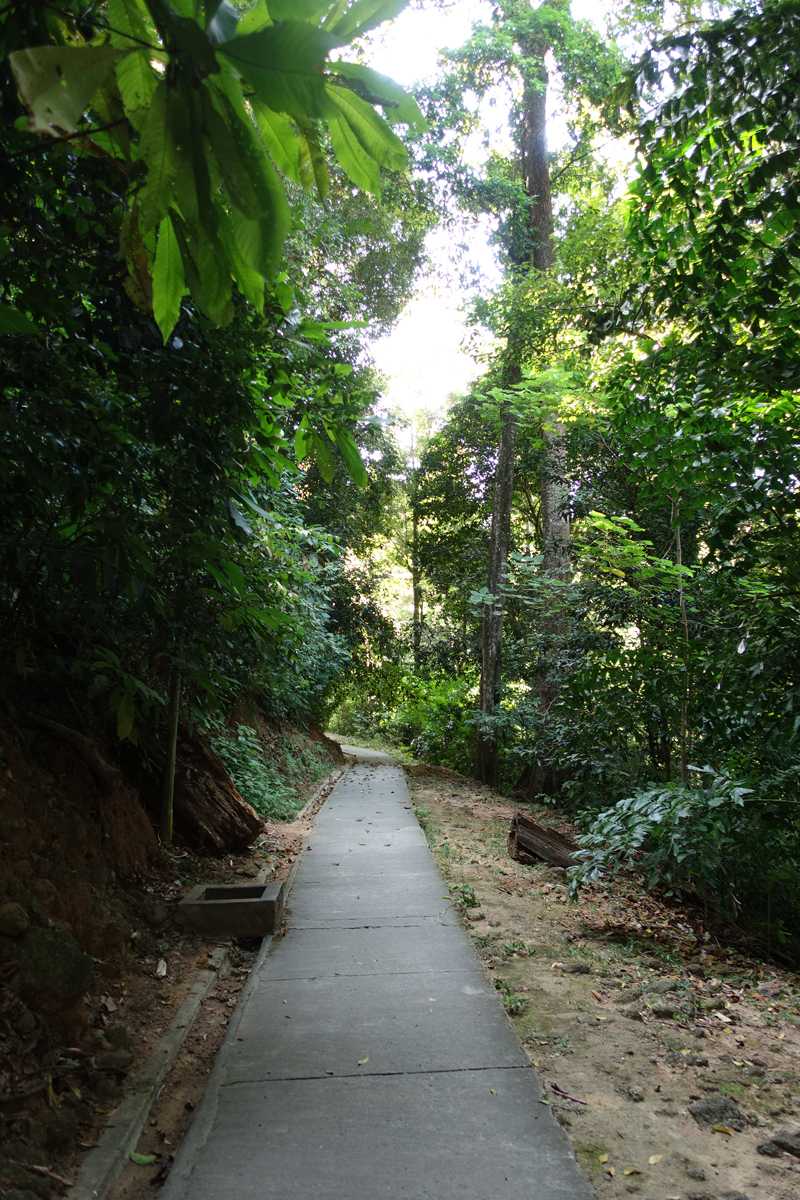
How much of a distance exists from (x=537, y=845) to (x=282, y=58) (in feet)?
22.4

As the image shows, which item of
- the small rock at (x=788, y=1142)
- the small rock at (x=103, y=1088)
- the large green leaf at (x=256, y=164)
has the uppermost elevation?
the large green leaf at (x=256, y=164)

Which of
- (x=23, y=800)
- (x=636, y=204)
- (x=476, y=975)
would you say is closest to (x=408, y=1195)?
(x=476, y=975)

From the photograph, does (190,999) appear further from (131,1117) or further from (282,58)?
(282,58)

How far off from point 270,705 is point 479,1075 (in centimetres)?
813

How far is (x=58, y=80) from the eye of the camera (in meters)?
0.95

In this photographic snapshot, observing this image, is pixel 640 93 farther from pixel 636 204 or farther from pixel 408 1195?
Result: pixel 408 1195

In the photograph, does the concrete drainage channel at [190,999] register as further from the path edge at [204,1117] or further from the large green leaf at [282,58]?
the large green leaf at [282,58]

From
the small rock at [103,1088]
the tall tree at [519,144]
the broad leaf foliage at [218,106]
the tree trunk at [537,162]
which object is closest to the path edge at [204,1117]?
the small rock at [103,1088]

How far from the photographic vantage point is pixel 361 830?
311 inches

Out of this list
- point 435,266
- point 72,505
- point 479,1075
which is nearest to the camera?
point 72,505

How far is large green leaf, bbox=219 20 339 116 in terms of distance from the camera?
0.94 metres

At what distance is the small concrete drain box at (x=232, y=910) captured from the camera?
171 inches

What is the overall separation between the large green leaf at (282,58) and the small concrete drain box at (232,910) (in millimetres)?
4383

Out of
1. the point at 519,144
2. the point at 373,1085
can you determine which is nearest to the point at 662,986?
the point at 373,1085
